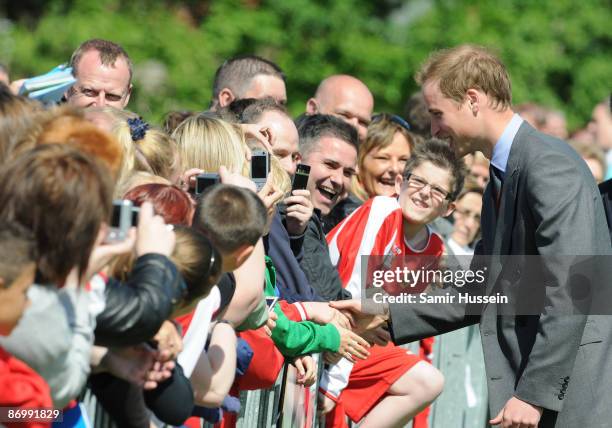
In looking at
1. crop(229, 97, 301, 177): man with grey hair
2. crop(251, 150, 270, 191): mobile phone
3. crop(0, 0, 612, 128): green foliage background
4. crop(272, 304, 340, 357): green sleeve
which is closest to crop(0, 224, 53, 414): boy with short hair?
crop(251, 150, 270, 191): mobile phone

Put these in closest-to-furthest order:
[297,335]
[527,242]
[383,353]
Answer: [527,242] < [297,335] < [383,353]

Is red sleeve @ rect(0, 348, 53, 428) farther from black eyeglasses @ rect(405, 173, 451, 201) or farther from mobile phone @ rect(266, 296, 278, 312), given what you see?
black eyeglasses @ rect(405, 173, 451, 201)

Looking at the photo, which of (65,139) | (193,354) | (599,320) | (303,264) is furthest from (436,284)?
(65,139)

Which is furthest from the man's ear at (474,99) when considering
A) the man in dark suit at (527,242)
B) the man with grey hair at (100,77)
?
the man with grey hair at (100,77)

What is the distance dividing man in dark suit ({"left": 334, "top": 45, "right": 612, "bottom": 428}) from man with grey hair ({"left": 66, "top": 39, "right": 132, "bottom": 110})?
187cm

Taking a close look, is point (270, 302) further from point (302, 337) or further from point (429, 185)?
point (429, 185)

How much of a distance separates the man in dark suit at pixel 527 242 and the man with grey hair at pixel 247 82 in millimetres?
2454

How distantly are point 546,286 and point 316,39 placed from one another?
16.2 metres

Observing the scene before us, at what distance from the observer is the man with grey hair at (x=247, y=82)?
7738 millimetres

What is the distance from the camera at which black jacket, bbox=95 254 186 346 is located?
322 cm

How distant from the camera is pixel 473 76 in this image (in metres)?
5.20

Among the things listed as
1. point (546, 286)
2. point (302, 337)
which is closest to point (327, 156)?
point (302, 337)

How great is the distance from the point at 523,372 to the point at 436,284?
1.34 meters

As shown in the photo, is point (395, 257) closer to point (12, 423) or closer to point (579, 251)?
point (579, 251)
